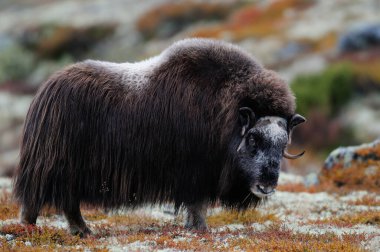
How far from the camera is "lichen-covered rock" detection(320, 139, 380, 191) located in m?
9.86

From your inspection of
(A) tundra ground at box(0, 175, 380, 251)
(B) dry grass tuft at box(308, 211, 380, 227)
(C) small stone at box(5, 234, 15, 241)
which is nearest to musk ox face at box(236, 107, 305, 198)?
(A) tundra ground at box(0, 175, 380, 251)

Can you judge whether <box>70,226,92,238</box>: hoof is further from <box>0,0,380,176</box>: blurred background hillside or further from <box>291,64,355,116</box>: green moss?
<box>291,64,355,116</box>: green moss

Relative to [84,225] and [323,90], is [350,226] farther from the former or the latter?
[323,90]

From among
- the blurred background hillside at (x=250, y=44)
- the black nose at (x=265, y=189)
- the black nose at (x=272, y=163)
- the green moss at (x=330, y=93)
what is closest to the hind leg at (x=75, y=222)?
the black nose at (x=265, y=189)

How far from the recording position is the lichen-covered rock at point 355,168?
9.86 meters

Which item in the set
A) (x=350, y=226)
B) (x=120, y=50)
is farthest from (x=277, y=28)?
(x=350, y=226)

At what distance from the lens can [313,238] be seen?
633 cm

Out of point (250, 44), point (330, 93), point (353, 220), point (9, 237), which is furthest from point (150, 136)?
point (250, 44)

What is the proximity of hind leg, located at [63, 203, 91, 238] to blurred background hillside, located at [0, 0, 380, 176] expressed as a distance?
11.2 m

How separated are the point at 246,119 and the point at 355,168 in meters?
4.03

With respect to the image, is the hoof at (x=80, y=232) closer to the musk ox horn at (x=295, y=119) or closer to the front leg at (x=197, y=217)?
the front leg at (x=197, y=217)

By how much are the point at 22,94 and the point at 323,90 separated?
13764 millimetres

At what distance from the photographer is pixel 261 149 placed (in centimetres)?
648

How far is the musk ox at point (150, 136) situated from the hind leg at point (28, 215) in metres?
0.01
